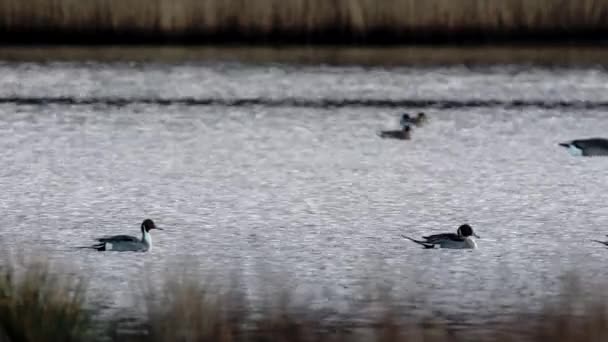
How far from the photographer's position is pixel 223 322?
4.32 meters

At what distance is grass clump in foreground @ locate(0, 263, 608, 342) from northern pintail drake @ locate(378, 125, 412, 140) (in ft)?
12.7

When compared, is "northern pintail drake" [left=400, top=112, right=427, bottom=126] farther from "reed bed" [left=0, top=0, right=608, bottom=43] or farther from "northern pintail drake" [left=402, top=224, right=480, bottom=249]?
"reed bed" [left=0, top=0, right=608, bottom=43]

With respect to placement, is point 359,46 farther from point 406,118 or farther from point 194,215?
point 194,215

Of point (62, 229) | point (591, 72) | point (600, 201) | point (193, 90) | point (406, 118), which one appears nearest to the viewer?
point (62, 229)

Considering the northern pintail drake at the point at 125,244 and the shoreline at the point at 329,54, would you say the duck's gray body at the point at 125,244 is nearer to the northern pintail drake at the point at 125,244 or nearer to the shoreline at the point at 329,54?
the northern pintail drake at the point at 125,244

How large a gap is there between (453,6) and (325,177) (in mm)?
5377

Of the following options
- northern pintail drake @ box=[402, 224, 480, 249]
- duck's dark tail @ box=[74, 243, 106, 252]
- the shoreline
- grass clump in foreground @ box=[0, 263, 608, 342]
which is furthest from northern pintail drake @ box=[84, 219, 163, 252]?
the shoreline

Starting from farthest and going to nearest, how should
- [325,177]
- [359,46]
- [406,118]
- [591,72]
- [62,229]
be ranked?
1. [359,46]
2. [591,72]
3. [406,118]
4. [325,177]
5. [62,229]

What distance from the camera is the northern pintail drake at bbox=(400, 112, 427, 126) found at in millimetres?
8672

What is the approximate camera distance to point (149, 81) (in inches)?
421

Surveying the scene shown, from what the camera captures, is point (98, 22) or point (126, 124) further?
point (98, 22)

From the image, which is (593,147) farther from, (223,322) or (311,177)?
(223,322)

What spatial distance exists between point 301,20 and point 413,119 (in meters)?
4.00

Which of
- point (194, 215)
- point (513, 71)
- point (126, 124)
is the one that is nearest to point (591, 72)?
point (513, 71)
